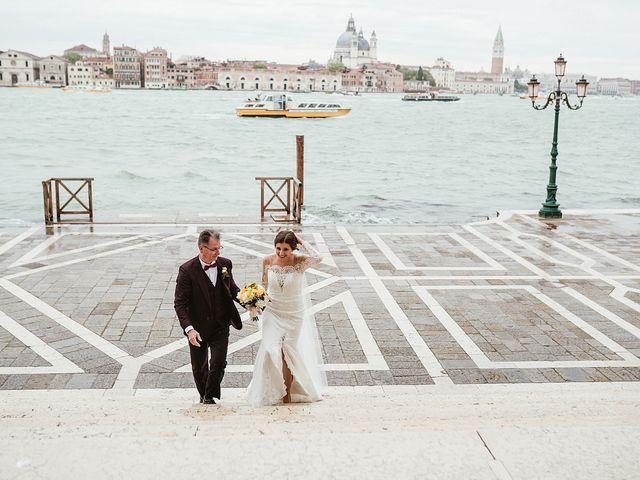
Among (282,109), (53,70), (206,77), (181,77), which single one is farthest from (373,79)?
(282,109)

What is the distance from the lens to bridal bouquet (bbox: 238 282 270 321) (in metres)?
5.23

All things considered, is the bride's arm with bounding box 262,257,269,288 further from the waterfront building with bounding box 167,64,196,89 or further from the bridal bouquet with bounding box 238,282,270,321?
the waterfront building with bounding box 167,64,196,89

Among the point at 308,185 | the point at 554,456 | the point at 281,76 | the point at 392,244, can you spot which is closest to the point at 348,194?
the point at 308,185

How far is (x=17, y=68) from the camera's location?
552ft

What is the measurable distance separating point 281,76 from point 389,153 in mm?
132219

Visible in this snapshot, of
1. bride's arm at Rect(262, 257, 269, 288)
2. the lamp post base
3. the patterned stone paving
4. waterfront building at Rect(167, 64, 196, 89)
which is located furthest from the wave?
waterfront building at Rect(167, 64, 196, 89)

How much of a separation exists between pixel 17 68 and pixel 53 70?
846 cm

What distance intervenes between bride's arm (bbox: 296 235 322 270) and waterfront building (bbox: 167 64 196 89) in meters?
175

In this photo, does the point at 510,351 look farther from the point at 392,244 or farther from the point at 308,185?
the point at 308,185

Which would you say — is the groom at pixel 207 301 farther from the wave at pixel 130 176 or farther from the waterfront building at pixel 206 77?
the waterfront building at pixel 206 77

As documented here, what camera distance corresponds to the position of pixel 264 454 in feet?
13.6

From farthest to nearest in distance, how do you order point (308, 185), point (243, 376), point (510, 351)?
point (308, 185), point (510, 351), point (243, 376)

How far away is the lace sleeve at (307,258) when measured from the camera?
540 centimetres

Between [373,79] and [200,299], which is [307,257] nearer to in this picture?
[200,299]
